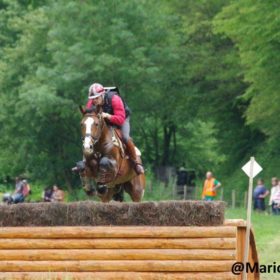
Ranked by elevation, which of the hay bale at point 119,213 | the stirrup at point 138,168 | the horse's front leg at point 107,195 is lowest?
the hay bale at point 119,213

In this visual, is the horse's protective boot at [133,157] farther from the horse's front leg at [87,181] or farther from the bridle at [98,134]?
the bridle at [98,134]

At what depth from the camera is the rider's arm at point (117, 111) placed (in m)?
19.5

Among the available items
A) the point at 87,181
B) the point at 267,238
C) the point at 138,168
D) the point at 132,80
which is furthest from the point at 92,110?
the point at 132,80

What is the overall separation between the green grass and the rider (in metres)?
3.04

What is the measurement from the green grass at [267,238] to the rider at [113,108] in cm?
304

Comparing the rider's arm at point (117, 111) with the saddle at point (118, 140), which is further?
the saddle at point (118, 140)

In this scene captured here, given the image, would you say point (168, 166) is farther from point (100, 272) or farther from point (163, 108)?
point (100, 272)

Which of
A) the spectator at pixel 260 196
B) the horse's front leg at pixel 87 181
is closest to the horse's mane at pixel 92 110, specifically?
the horse's front leg at pixel 87 181

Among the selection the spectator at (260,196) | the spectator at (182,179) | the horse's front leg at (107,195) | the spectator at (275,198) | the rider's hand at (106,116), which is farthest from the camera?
the spectator at (182,179)

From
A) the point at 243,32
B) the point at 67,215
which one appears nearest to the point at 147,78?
the point at 243,32

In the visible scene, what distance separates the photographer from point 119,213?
15078mm

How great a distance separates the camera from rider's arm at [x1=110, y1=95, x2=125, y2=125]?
1950 cm

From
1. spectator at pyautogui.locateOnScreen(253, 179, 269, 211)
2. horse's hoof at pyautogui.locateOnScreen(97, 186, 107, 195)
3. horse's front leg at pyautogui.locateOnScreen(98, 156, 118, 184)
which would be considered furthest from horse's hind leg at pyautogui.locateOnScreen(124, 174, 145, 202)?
spectator at pyautogui.locateOnScreen(253, 179, 269, 211)

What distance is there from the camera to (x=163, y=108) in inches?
2196
